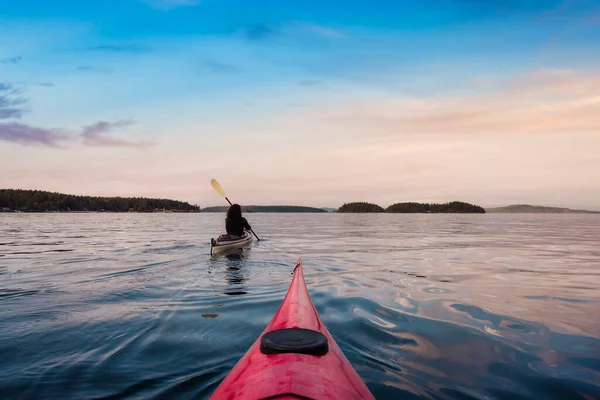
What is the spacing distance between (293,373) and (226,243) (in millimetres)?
14261

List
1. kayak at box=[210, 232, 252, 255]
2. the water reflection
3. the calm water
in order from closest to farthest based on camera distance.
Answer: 1. the calm water
2. the water reflection
3. kayak at box=[210, 232, 252, 255]

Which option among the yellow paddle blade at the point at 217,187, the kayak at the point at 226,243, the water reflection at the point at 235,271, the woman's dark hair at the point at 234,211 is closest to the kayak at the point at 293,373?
the water reflection at the point at 235,271

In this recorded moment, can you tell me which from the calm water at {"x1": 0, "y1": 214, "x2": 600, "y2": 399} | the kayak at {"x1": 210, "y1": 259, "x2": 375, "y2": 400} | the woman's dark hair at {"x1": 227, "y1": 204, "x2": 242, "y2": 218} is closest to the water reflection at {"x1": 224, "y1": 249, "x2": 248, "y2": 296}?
the calm water at {"x1": 0, "y1": 214, "x2": 600, "y2": 399}

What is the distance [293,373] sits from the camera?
2.48m

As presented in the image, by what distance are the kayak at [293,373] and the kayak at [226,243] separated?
42.5ft

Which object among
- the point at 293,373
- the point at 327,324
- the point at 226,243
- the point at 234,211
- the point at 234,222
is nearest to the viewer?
the point at 293,373

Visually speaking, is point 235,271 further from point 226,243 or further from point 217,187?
point 217,187

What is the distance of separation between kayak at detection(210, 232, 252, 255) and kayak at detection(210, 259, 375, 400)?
13.0 meters

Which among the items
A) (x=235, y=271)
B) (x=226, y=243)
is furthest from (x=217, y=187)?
(x=235, y=271)

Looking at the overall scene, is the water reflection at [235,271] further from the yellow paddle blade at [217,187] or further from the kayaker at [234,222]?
the yellow paddle blade at [217,187]

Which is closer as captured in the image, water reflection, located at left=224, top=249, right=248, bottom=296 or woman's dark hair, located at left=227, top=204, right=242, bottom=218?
water reflection, located at left=224, top=249, right=248, bottom=296

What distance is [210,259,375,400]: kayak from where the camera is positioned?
2316 millimetres

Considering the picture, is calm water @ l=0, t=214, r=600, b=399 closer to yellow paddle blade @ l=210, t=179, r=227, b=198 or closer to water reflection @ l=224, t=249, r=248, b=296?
water reflection @ l=224, t=249, r=248, b=296

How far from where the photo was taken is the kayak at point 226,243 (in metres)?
15.7
